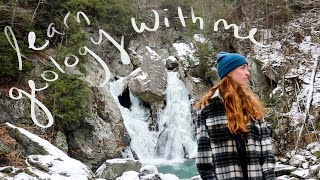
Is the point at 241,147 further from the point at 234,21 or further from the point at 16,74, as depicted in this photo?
the point at 234,21

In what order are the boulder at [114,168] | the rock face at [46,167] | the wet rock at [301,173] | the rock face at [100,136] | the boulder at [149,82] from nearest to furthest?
the rock face at [46,167] → the wet rock at [301,173] → the boulder at [114,168] → the rock face at [100,136] → the boulder at [149,82]

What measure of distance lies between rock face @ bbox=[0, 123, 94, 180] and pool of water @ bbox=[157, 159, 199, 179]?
17.7 ft

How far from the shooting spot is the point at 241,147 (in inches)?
72.1

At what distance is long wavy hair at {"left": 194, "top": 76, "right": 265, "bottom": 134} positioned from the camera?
5.97 feet

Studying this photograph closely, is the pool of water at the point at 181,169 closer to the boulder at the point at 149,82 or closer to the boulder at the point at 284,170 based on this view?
the boulder at the point at 149,82

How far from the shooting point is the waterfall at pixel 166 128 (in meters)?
13.1

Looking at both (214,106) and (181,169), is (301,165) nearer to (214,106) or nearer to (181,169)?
(181,169)

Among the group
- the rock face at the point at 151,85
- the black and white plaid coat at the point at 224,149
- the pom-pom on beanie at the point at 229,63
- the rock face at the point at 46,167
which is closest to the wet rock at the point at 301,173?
the rock face at the point at 46,167

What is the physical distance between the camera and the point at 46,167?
491 cm

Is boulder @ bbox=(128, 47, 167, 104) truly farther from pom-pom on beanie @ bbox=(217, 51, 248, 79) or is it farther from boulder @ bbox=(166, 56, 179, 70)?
pom-pom on beanie @ bbox=(217, 51, 248, 79)

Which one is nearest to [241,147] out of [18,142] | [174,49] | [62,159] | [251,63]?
[62,159]

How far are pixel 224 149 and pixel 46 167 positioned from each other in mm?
3632

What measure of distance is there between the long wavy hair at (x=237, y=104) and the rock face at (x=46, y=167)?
333 cm

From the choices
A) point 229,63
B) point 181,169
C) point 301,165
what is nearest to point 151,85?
point 181,169
